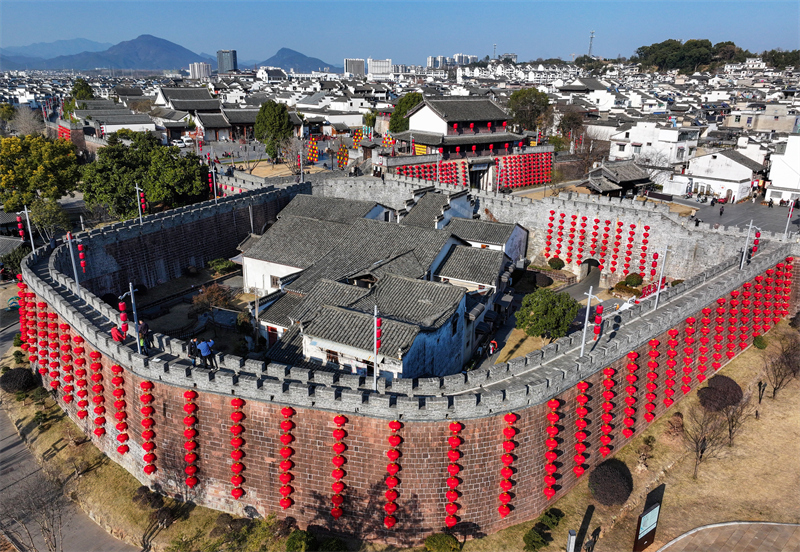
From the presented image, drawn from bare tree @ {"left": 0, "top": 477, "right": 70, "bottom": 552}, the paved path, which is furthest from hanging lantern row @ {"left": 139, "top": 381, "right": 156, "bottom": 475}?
the paved path

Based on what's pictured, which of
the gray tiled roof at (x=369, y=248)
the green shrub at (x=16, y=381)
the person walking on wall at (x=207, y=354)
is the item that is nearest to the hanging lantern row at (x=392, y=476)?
the person walking on wall at (x=207, y=354)

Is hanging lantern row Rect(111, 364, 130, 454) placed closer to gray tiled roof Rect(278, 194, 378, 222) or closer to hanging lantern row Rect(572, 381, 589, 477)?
hanging lantern row Rect(572, 381, 589, 477)

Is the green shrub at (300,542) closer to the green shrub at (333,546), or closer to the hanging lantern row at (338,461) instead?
the green shrub at (333,546)

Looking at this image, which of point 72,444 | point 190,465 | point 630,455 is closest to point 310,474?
point 190,465

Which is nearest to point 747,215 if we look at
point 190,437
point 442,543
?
point 442,543

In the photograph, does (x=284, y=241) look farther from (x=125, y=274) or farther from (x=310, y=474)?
(x=310, y=474)
